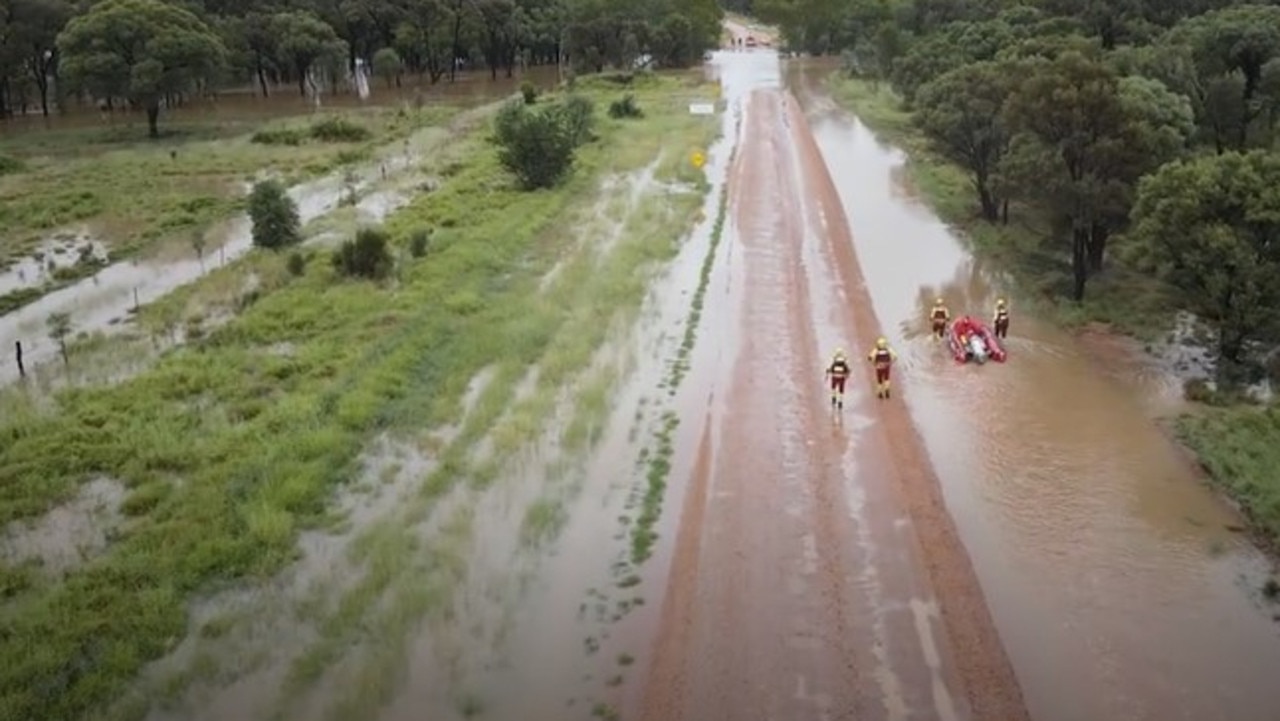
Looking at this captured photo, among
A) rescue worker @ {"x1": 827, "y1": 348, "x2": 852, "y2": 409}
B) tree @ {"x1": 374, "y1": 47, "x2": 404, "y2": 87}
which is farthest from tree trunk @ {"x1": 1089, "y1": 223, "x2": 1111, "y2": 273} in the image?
tree @ {"x1": 374, "y1": 47, "x2": 404, "y2": 87}

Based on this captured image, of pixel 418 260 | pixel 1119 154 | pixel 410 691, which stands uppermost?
pixel 1119 154

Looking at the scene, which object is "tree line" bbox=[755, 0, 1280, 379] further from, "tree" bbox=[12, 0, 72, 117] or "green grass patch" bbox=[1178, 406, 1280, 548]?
"tree" bbox=[12, 0, 72, 117]

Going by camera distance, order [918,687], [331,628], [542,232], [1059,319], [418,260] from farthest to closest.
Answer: [542,232] < [418,260] < [1059,319] < [331,628] < [918,687]

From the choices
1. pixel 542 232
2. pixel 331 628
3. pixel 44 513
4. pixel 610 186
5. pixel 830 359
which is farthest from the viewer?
pixel 610 186

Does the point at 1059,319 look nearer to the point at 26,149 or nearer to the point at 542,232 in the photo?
the point at 542,232

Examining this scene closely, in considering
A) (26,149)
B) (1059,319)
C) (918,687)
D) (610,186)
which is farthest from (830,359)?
(26,149)

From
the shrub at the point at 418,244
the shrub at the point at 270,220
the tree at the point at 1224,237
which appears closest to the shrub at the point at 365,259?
the shrub at the point at 418,244
